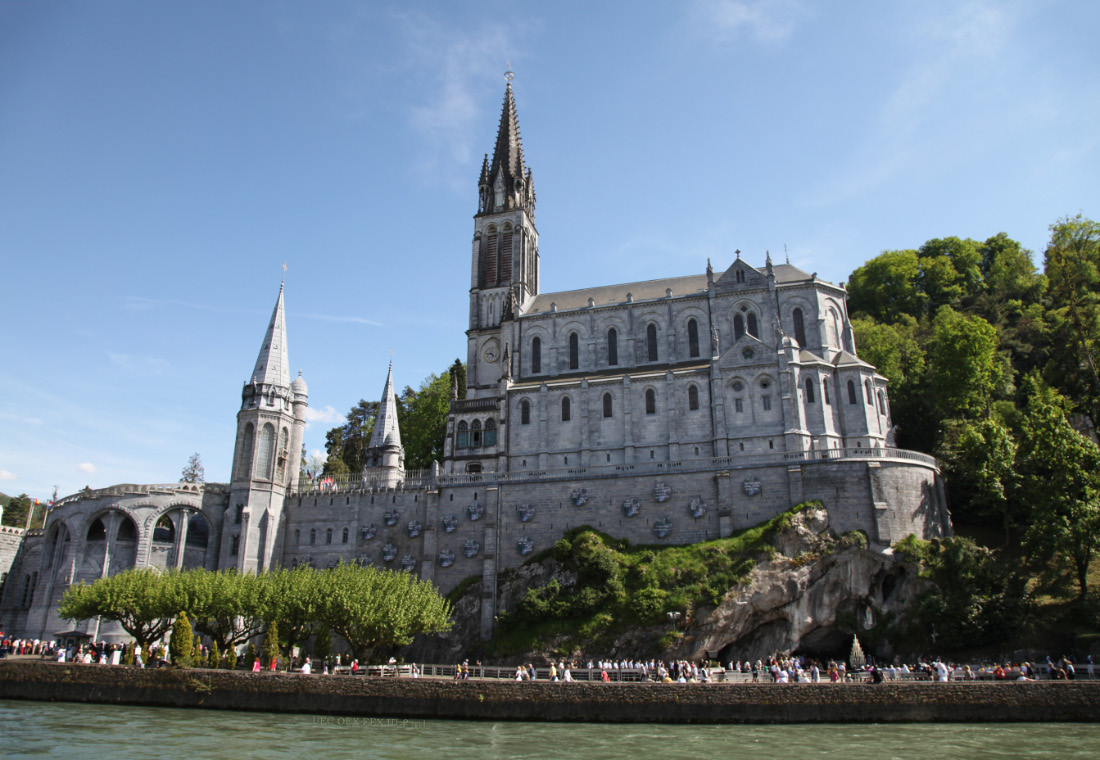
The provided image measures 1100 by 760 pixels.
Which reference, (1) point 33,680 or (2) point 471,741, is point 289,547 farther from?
(2) point 471,741

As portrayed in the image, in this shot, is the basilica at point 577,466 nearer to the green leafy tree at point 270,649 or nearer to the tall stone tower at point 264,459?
the tall stone tower at point 264,459

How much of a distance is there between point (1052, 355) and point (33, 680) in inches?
2577

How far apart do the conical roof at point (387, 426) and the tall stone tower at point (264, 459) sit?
5554 millimetres

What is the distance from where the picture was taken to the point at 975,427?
48.3 m

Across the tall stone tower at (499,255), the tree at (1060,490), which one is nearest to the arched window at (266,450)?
the tall stone tower at (499,255)

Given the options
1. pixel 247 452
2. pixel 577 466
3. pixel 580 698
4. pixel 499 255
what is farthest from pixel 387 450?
pixel 580 698

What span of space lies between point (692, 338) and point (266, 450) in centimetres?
3097

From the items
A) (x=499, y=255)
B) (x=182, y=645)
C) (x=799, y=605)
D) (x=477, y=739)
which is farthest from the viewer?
(x=499, y=255)

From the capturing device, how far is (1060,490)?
3956 centimetres

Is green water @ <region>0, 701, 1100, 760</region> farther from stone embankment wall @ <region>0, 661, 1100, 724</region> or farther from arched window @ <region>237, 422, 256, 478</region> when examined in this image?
arched window @ <region>237, 422, 256, 478</region>

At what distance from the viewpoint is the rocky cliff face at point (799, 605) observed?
38906 millimetres

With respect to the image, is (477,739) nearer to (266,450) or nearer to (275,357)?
(266,450)

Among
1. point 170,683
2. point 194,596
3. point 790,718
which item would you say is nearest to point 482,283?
point 194,596

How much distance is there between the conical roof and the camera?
2250 inches
